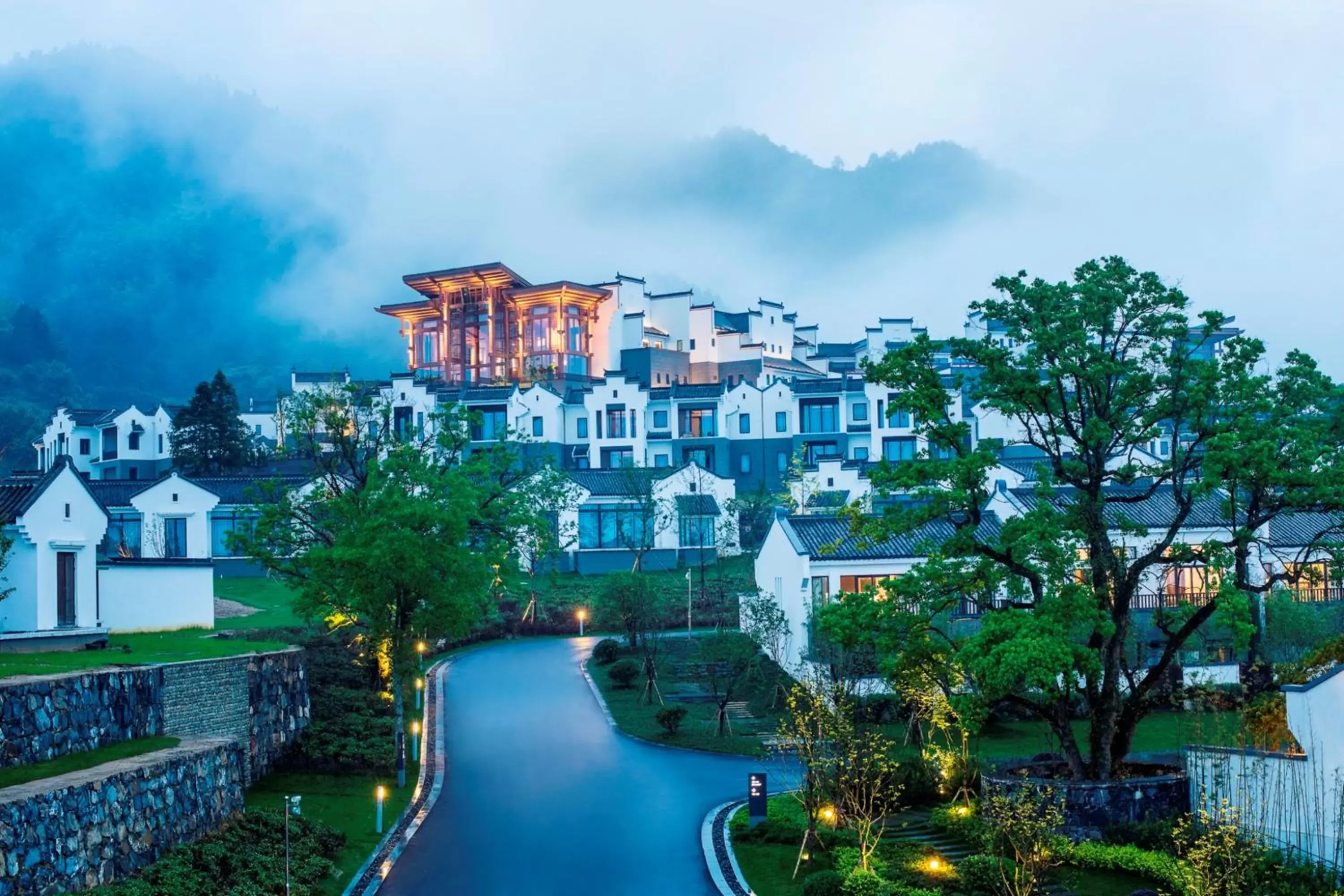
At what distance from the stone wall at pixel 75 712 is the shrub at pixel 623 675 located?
1487cm

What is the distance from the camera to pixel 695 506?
175 ft

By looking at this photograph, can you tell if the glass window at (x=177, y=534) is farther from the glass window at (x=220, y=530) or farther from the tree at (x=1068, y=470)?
the tree at (x=1068, y=470)

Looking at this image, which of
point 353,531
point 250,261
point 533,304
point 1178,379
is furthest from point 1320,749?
point 250,261

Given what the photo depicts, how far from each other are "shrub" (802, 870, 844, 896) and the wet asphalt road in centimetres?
149

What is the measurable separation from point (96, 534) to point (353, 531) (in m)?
5.81

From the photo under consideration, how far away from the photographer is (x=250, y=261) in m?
169

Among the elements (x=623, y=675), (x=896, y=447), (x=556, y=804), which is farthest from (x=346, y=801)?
(x=896, y=447)

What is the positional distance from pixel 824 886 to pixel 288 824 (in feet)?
24.4

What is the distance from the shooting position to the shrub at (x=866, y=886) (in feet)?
56.2

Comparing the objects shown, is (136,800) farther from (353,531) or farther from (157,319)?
(157,319)

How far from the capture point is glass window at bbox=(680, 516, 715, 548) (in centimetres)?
5369

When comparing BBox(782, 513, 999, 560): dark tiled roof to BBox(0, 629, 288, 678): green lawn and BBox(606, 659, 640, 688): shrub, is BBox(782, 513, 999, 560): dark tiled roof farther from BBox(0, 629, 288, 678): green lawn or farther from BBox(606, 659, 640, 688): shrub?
BBox(0, 629, 288, 678): green lawn

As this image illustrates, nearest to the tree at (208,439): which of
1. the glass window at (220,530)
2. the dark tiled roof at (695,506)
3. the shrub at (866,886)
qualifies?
the glass window at (220,530)

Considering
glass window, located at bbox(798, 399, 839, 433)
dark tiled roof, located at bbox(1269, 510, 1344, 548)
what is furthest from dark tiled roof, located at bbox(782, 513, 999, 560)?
glass window, located at bbox(798, 399, 839, 433)
